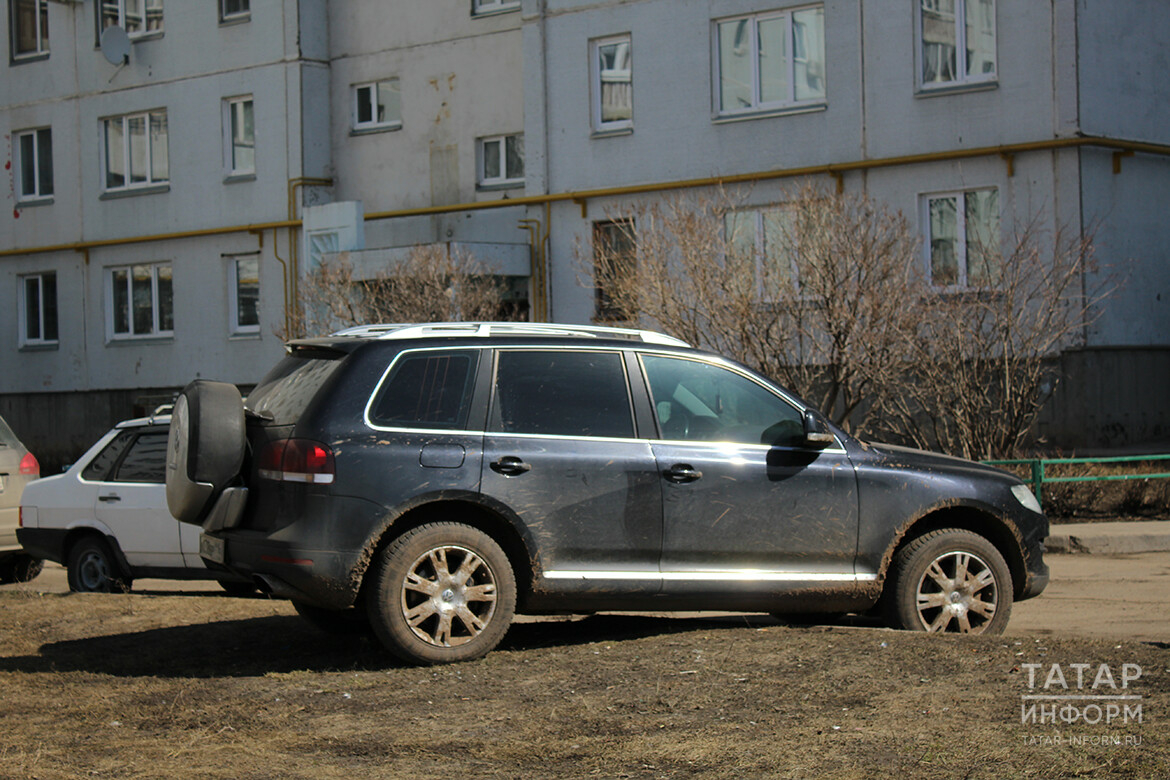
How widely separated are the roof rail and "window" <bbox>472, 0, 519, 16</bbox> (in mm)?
18212

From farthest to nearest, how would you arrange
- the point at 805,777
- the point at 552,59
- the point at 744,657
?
1. the point at 552,59
2. the point at 744,657
3. the point at 805,777

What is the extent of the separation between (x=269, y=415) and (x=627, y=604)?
2057 millimetres

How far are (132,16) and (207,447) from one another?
24582mm

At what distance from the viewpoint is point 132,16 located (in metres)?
29.0

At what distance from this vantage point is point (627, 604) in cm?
720

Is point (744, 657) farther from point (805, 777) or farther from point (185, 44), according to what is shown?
point (185, 44)

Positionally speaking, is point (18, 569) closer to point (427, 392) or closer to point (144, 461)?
point (144, 461)

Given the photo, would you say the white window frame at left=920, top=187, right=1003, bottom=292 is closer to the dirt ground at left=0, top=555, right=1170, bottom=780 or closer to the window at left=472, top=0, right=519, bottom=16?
the window at left=472, top=0, right=519, bottom=16

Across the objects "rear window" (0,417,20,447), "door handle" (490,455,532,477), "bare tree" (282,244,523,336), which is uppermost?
"bare tree" (282,244,523,336)

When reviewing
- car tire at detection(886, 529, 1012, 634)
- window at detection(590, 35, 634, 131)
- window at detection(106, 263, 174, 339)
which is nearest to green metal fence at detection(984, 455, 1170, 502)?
car tire at detection(886, 529, 1012, 634)

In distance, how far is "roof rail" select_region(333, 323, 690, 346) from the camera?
24.0 feet

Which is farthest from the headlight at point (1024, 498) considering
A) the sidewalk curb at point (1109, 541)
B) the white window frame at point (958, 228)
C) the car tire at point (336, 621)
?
the white window frame at point (958, 228)

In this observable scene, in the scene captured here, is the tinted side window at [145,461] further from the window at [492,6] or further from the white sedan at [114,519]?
the window at [492,6]

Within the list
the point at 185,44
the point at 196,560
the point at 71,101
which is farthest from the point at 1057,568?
the point at 71,101
